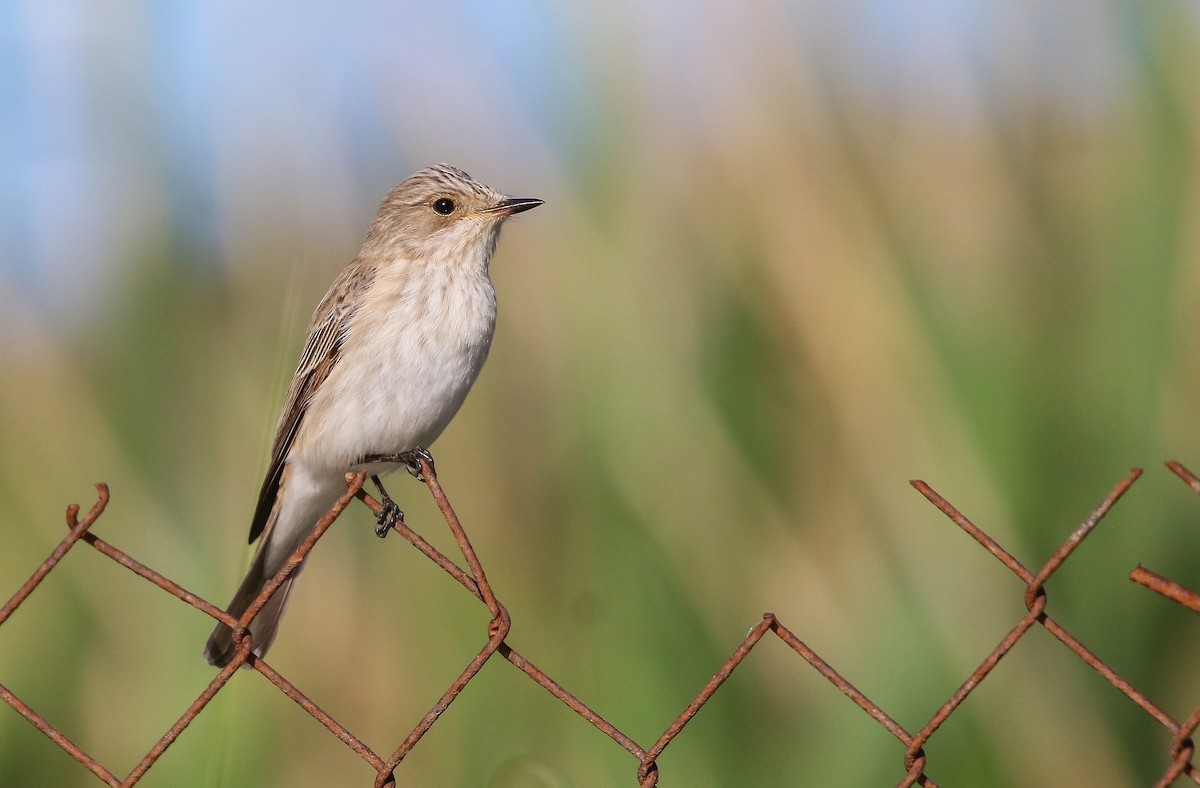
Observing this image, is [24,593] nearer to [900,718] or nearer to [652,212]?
[900,718]

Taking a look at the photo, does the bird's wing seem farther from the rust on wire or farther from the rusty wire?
the rust on wire

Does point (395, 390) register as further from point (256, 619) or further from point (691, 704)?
point (691, 704)

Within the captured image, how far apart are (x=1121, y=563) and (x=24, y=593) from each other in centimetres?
246

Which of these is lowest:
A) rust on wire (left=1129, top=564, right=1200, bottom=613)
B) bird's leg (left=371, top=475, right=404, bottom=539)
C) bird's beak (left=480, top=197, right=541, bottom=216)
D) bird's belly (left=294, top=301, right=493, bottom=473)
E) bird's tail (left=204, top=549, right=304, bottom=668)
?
bird's tail (left=204, top=549, right=304, bottom=668)

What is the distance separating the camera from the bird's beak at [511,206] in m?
3.58

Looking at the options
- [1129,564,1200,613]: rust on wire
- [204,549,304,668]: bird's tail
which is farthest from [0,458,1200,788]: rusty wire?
[204,549,304,668]: bird's tail

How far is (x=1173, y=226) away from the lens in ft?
11.0

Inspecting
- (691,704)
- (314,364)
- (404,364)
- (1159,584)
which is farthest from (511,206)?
(1159,584)

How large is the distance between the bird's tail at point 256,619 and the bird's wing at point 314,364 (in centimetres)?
19

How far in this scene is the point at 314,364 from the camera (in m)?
3.86

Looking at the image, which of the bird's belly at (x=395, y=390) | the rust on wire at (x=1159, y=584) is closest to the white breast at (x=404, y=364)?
the bird's belly at (x=395, y=390)

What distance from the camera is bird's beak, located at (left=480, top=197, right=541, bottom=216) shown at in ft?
11.7

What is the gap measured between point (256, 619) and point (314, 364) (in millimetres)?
844

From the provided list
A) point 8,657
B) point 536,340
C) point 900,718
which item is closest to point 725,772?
point 900,718
